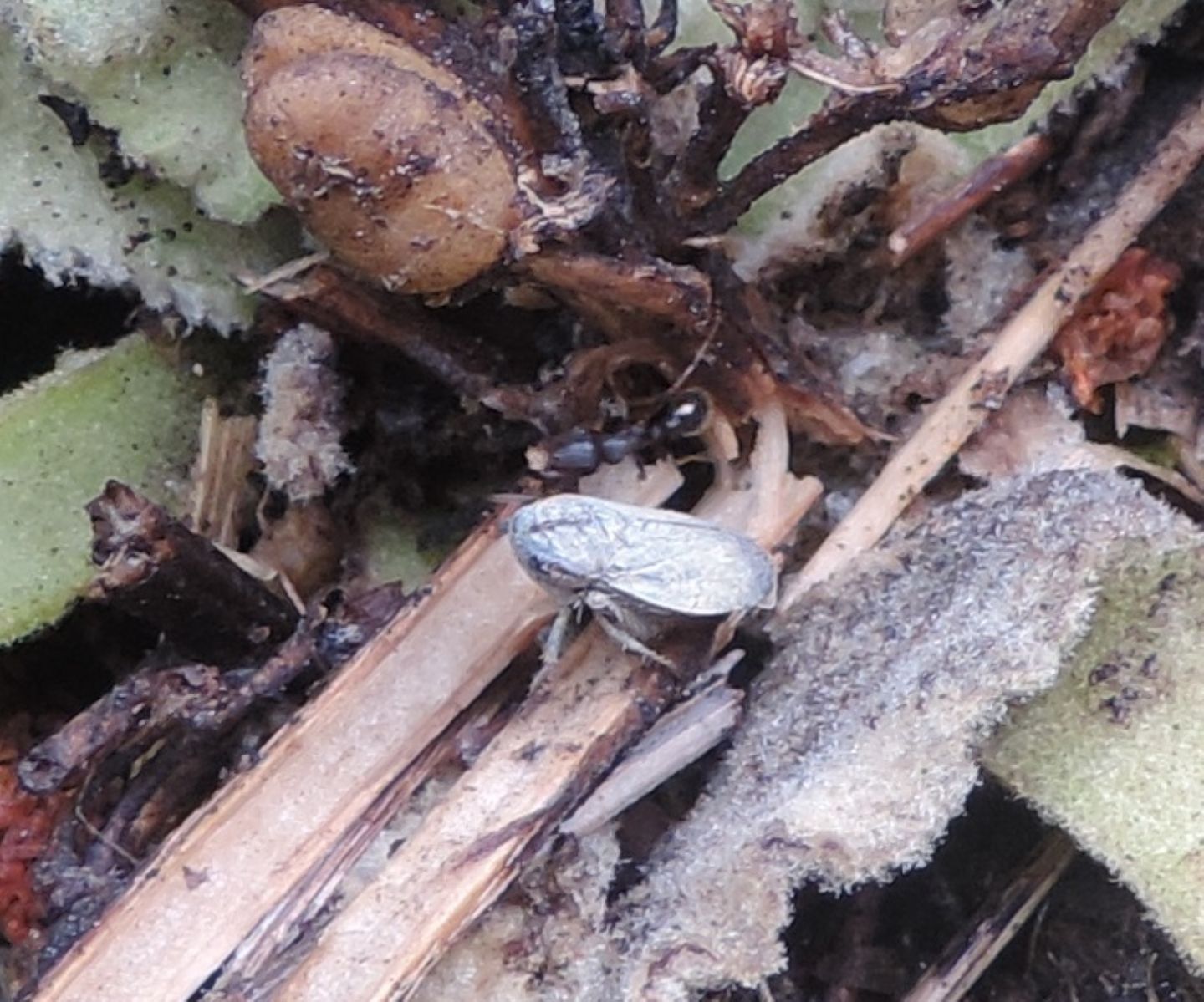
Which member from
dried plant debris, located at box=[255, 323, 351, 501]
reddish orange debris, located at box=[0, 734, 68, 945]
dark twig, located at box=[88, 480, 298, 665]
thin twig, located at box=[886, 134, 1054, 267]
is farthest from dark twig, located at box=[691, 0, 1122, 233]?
reddish orange debris, located at box=[0, 734, 68, 945]

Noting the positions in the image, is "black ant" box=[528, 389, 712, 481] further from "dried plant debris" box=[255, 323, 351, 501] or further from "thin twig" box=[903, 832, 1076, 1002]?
"thin twig" box=[903, 832, 1076, 1002]

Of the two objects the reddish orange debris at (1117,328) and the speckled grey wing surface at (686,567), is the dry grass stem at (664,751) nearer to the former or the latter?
the speckled grey wing surface at (686,567)

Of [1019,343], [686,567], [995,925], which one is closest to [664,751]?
[686,567]

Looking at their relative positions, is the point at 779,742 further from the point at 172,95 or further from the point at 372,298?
the point at 172,95

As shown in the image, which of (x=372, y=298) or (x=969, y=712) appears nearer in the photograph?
(x=969, y=712)

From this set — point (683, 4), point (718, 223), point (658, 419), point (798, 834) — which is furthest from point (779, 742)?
point (683, 4)

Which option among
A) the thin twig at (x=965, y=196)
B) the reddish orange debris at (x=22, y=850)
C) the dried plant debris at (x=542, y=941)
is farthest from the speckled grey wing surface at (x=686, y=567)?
the reddish orange debris at (x=22, y=850)

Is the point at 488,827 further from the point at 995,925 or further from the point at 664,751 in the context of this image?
the point at 995,925
